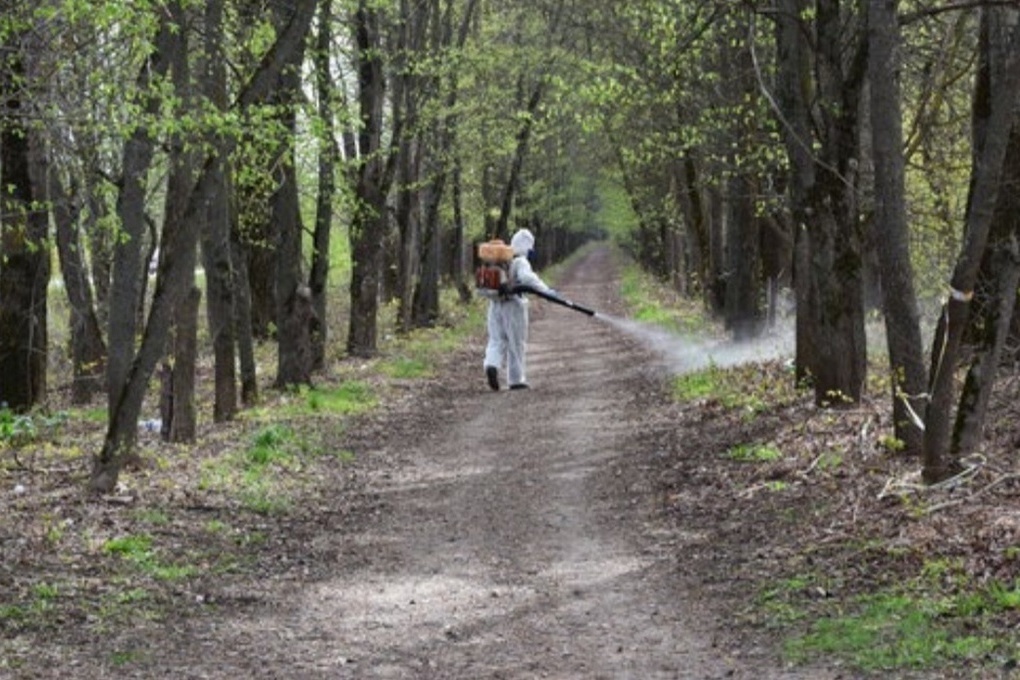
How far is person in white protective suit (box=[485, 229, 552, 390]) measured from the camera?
63.1 ft

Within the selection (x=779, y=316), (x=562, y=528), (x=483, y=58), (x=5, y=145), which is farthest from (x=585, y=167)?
(x=562, y=528)

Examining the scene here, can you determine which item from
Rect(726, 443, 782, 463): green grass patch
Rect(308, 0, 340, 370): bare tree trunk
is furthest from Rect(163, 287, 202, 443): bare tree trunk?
Rect(726, 443, 782, 463): green grass patch

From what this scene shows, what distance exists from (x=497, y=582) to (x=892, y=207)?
3.71m

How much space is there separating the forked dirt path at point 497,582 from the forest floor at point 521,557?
0.03 m

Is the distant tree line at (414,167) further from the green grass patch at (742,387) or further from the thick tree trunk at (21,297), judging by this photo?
the green grass patch at (742,387)

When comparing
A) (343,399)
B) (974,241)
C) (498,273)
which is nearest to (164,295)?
(974,241)

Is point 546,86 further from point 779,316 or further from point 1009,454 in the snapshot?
point 1009,454

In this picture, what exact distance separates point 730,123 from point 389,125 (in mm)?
9578

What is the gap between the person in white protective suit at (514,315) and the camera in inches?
757

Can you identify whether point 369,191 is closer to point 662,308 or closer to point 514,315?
point 514,315

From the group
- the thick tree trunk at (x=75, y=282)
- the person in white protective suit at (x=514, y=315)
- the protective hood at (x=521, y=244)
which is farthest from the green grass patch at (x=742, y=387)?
the thick tree trunk at (x=75, y=282)

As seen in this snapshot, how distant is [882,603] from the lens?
7.17 metres

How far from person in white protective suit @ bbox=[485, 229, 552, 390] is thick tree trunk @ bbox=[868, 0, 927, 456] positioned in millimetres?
9770

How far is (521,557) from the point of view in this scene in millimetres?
9273
